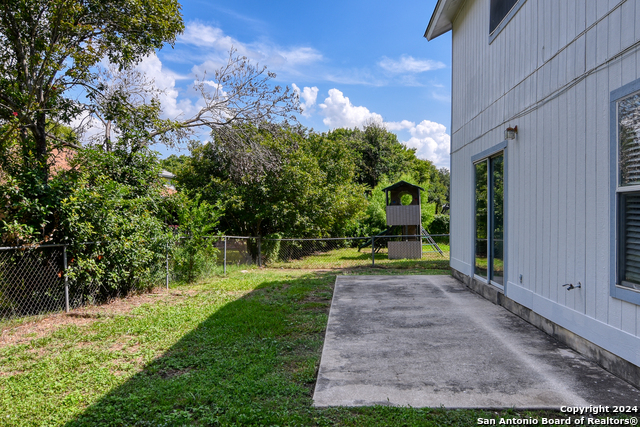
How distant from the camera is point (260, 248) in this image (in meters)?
12.8

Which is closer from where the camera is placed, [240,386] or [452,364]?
[240,386]

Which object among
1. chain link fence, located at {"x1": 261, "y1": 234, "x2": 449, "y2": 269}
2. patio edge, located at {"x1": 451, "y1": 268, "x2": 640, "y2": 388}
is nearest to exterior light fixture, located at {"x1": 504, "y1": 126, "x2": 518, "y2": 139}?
patio edge, located at {"x1": 451, "y1": 268, "x2": 640, "y2": 388}

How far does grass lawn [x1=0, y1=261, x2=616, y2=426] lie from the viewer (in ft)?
8.83

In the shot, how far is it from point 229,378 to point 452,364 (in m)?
1.98

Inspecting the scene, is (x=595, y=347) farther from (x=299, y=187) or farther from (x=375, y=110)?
(x=375, y=110)

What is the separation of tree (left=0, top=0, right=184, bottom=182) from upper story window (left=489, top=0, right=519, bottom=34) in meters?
5.99

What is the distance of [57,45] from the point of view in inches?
259

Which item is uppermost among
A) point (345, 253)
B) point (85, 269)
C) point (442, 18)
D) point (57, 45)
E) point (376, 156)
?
point (376, 156)

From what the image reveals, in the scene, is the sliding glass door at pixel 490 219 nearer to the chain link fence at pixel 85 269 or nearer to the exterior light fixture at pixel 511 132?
the exterior light fixture at pixel 511 132

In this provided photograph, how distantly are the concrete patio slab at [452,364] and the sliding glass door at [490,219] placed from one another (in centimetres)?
75

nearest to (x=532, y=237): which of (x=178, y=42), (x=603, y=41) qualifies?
(x=603, y=41)

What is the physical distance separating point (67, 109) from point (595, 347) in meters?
9.63

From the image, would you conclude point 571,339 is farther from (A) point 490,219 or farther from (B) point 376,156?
(B) point 376,156

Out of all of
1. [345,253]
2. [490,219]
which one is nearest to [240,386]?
[490,219]
